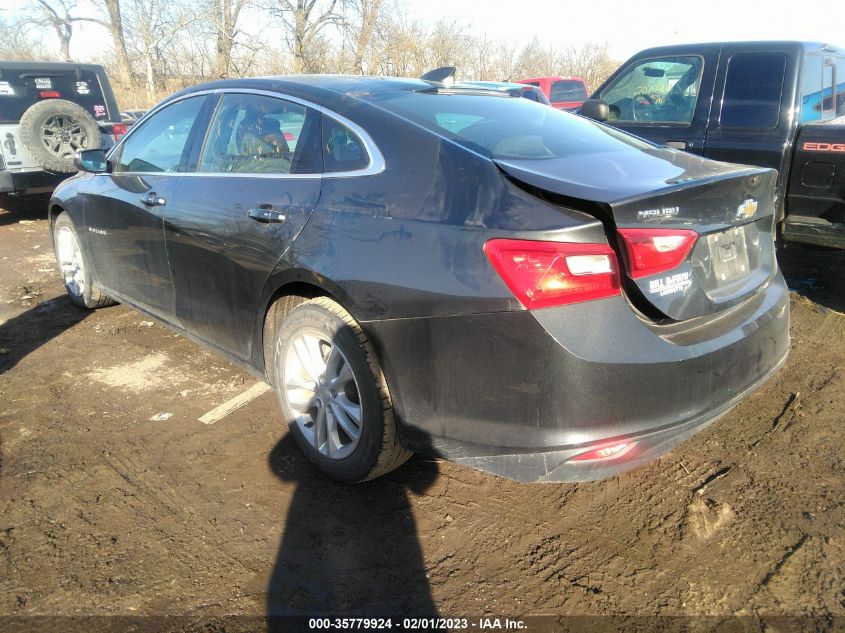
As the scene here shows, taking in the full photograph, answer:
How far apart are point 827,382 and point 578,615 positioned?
2.46m

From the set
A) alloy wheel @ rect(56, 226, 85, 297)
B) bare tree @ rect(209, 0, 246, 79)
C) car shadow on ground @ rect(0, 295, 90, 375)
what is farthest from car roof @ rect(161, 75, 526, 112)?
bare tree @ rect(209, 0, 246, 79)

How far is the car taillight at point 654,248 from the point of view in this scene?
2.09m

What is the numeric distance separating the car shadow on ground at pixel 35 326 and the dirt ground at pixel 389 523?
2.41 feet

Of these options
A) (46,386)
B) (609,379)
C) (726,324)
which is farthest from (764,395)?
(46,386)

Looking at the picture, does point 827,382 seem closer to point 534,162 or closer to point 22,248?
point 534,162

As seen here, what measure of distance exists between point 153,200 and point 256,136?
85cm

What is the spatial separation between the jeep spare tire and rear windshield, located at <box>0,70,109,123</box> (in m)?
0.43

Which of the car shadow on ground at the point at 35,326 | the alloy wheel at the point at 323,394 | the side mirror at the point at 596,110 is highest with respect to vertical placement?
the side mirror at the point at 596,110

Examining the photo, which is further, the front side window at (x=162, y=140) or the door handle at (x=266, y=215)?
the front side window at (x=162, y=140)

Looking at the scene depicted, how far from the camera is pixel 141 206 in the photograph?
3.81 metres

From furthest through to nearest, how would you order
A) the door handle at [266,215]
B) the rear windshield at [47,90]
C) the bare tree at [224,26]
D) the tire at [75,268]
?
1. the bare tree at [224,26]
2. the rear windshield at [47,90]
3. the tire at [75,268]
4. the door handle at [266,215]

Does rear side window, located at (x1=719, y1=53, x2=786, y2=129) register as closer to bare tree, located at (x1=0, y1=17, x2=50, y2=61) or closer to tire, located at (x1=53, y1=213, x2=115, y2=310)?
tire, located at (x1=53, y1=213, x2=115, y2=310)

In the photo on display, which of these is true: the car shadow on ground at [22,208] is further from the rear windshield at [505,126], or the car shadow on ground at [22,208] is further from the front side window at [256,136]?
the rear windshield at [505,126]

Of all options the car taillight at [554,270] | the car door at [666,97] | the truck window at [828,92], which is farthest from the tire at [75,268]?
the truck window at [828,92]
